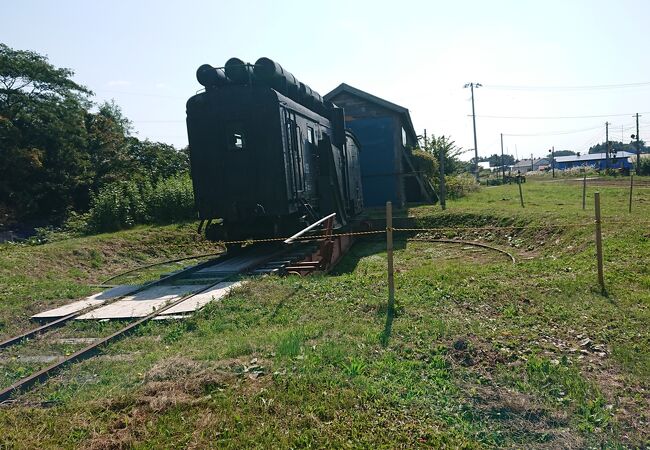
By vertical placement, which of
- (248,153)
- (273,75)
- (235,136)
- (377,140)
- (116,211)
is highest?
(273,75)

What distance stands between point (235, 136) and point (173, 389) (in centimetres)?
799

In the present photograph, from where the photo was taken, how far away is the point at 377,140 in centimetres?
2338

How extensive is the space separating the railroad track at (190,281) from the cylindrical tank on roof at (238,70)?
3.99 metres

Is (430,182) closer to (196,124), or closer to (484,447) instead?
(196,124)

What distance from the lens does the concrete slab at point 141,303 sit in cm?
776

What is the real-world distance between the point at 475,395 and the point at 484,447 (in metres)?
0.73

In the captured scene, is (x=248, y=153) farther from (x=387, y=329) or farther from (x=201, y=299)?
(x=387, y=329)

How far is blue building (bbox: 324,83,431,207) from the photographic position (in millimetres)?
23172

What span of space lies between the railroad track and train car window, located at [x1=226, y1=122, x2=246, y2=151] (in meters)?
2.53

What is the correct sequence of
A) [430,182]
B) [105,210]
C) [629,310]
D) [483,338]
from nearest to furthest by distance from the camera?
[483,338] < [629,310] < [105,210] < [430,182]

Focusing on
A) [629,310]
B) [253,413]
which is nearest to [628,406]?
[629,310]

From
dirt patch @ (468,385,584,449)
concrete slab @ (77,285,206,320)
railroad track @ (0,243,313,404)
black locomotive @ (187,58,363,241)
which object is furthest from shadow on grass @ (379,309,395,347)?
black locomotive @ (187,58,363,241)

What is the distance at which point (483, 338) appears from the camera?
5613mm

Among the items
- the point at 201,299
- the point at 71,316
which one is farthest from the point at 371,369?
the point at 71,316
